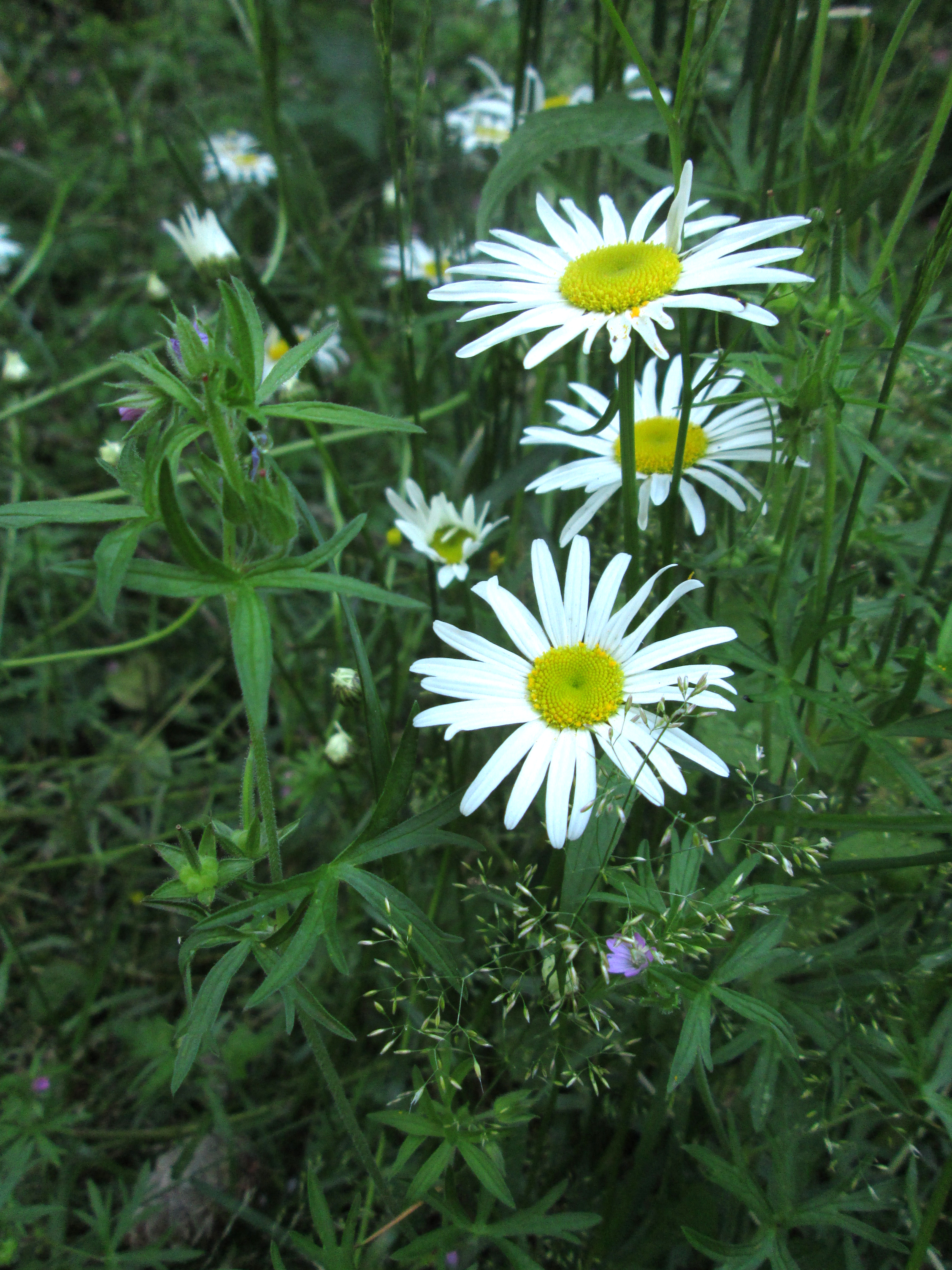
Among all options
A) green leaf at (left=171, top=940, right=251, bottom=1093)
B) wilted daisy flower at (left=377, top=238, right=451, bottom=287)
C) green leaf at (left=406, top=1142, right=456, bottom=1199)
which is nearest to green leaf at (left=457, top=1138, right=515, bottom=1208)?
green leaf at (left=406, top=1142, right=456, bottom=1199)

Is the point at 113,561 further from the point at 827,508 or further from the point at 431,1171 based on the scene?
the point at 827,508

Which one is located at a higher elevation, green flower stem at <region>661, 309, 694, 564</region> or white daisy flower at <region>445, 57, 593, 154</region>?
white daisy flower at <region>445, 57, 593, 154</region>

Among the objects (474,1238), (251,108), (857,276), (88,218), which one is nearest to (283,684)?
(474,1238)

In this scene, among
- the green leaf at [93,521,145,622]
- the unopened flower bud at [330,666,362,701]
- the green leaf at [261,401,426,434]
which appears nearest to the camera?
the green leaf at [93,521,145,622]

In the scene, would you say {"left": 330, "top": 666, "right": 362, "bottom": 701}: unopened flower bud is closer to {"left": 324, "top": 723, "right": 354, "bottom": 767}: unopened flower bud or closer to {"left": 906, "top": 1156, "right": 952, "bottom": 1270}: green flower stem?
{"left": 324, "top": 723, "right": 354, "bottom": 767}: unopened flower bud

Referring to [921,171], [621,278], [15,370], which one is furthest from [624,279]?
[15,370]

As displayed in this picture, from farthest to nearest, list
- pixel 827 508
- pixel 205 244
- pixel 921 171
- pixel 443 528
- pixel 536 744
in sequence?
pixel 205 244, pixel 443 528, pixel 827 508, pixel 921 171, pixel 536 744

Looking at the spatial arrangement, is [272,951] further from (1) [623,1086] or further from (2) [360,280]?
(2) [360,280]
